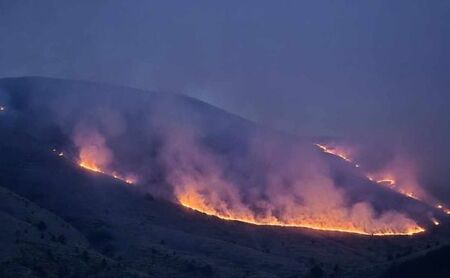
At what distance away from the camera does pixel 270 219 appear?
4003 inches

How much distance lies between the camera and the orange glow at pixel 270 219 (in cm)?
9956

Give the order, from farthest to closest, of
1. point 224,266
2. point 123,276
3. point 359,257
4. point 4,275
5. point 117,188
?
1. point 117,188
2. point 359,257
3. point 224,266
4. point 123,276
5. point 4,275

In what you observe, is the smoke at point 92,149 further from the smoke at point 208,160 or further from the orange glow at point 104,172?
the smoke at point 208,160

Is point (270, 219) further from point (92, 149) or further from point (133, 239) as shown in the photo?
point (92, 149)

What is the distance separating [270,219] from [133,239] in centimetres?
3568

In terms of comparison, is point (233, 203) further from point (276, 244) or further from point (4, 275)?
point (4, 275)

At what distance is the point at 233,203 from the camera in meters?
106

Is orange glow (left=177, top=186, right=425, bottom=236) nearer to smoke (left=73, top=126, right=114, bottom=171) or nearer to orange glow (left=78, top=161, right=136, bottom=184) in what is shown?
orange glow (left=78, top=161, right=136, bottom=184)

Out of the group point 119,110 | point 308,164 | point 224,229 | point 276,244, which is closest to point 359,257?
point 276,244

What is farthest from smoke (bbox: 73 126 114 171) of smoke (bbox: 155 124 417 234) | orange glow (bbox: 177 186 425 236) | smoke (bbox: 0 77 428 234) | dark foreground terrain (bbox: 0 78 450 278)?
orange glow (bbox: 177 186 425 236)

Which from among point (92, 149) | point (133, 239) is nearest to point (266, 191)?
point (92, 149)

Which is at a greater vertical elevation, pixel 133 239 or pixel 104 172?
pixel 104 172

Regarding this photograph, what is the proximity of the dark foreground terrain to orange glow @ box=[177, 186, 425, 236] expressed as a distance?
13.3 ft

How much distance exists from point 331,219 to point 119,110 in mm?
70951
